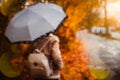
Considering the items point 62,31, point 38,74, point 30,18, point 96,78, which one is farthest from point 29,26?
point 96,78

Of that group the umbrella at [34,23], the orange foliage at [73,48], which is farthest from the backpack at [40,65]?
the orange foliage at [73,48]

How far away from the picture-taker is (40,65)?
389cm

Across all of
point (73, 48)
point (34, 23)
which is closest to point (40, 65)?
point (34, 23)

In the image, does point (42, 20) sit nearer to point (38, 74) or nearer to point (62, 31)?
point (38, 74)

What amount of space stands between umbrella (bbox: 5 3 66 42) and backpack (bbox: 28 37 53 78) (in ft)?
0.74

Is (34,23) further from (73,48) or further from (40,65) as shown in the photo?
(73,48)

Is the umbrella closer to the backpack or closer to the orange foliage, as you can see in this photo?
the backpack

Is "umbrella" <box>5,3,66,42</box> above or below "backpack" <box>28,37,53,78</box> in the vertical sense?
above

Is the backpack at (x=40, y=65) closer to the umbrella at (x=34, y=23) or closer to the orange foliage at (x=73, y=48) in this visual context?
the umbrella at (x=34, y=23)

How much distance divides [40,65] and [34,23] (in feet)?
1.80

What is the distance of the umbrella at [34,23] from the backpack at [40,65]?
226 mm

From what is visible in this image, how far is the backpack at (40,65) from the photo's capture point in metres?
3.87

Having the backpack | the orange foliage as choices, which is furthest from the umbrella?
the orange foliage

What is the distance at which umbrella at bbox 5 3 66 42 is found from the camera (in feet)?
12.8
